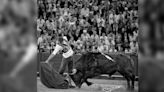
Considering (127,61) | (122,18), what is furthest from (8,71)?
(122,18)

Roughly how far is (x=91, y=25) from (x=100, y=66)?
15.9 feet

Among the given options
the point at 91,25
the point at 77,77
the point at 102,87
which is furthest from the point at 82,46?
the point at 102,87

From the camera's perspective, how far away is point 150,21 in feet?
5.50

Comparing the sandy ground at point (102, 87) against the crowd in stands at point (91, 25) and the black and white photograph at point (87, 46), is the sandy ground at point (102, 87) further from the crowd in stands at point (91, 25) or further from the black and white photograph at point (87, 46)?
the crowd in stands at point (91, 25)

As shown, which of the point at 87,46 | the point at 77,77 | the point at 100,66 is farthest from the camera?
the point at 87,46

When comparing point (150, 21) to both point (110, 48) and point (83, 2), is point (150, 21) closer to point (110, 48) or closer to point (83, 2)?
point (110, 48)

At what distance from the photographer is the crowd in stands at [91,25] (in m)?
16.1

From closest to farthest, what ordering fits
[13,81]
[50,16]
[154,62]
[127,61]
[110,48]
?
[154,62] < [13,81] < [127,61] < [110,48] < [50,16]

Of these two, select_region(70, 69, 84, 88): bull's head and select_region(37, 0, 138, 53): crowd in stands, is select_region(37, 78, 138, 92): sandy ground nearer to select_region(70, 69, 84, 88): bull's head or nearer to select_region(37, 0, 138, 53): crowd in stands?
select_region(70, 69, 84, 88): bull's head

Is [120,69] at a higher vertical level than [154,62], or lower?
lower

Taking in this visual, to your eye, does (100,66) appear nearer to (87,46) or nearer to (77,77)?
(77,77)

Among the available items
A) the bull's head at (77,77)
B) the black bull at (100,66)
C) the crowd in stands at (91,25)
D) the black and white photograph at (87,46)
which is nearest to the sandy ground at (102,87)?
the black and white photograph at (87,46)

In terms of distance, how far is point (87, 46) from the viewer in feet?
53.0

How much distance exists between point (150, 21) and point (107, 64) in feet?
38.2
